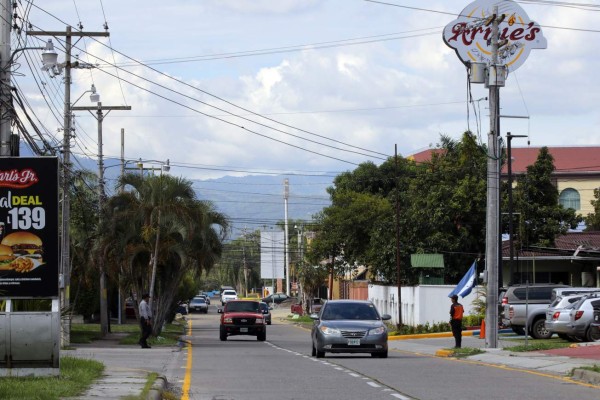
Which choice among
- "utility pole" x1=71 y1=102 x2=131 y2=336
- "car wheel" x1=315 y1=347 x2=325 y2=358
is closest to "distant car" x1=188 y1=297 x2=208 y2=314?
"utility pole" x1=71 y1=102 x2=131 y2=336

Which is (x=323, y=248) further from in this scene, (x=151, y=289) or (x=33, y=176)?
(x=33, y=176)

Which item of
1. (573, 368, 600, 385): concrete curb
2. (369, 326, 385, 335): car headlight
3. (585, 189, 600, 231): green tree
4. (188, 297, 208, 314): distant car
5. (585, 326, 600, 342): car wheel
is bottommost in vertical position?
(188, 297, 208, 314): distant car

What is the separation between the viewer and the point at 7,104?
20672mm

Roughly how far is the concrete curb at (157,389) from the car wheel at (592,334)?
17679 mm

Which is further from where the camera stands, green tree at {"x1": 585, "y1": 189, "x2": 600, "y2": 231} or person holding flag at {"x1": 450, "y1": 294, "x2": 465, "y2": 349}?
green tree at {"x1": 585, "y1": 189, "x2": 600, "y2": 231}

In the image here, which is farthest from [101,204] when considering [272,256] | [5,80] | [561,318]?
[272,256]

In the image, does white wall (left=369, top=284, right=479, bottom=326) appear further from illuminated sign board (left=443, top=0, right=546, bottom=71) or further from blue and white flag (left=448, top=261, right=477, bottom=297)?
illuminated sign board (left=443, top=0, right=546, bottom=71)

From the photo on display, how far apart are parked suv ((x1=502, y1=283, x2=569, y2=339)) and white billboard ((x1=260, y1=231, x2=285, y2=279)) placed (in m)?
78.7

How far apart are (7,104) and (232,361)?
32.8 ft

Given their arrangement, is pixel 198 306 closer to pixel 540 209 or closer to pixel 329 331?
pixel 540 209

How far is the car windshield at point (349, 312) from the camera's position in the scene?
2953 cm

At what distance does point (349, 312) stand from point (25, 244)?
1329 cm

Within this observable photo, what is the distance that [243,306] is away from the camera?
47.2 m

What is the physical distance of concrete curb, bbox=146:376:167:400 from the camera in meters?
15.3
